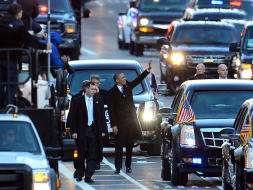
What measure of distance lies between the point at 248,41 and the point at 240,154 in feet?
48.3

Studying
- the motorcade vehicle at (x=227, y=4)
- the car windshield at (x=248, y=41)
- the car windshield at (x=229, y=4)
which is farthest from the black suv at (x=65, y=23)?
the car windshield at (x=229, y=4)

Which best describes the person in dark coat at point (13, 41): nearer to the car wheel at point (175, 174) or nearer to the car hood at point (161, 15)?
the car wheel at point (175, 174)

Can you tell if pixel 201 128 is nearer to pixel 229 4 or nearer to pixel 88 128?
pixel 88 128

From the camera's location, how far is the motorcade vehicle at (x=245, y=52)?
24422 mm

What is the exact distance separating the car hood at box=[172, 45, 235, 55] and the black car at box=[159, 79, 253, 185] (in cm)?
1120

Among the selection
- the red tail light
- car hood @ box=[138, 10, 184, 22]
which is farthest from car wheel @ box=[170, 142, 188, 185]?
the red tail light

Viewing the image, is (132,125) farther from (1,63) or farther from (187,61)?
(187,61)

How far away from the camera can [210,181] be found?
1517 centimetres

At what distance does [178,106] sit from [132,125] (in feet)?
5.98

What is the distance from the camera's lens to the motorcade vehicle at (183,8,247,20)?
32.0 m

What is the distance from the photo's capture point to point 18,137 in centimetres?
1058

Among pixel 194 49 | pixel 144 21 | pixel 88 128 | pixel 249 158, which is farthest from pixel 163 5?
pixel 249 158

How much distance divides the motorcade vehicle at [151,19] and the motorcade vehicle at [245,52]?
30.0 feet

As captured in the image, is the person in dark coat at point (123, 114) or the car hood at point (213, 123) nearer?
the car hood at point (213, 123)
